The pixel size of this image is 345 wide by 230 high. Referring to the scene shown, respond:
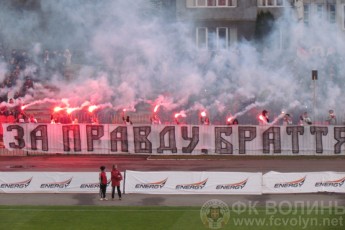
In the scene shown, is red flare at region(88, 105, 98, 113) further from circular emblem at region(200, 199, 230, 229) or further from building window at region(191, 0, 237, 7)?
circular emblem at region(200, 199, 230, 229)

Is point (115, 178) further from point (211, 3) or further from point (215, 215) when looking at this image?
point (211, 3)

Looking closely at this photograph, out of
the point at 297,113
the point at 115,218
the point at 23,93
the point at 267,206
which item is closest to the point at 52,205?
the point at 115,218

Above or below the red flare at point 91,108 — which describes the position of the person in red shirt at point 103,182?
below

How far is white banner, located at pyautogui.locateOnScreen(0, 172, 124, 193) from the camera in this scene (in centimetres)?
3000

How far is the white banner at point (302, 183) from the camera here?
95.9 ft

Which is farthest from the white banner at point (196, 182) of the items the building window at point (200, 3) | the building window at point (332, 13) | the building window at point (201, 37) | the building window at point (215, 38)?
the building window at point (332, 13)

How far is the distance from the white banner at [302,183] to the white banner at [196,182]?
A: 501 mm

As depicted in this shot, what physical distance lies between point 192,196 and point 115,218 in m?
4.69

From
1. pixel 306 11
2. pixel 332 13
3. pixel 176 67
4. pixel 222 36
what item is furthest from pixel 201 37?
pixel 332 13

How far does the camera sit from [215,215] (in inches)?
988

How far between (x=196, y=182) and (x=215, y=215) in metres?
4.38

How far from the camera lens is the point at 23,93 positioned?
4594 cm

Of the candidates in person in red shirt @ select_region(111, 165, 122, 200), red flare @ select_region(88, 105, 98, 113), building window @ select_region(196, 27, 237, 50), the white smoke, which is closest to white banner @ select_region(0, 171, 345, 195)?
person in red shirt @ select_region(111, 165, 122, 200)

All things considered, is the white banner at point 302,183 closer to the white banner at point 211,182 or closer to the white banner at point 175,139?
the white banner at point 211,182
